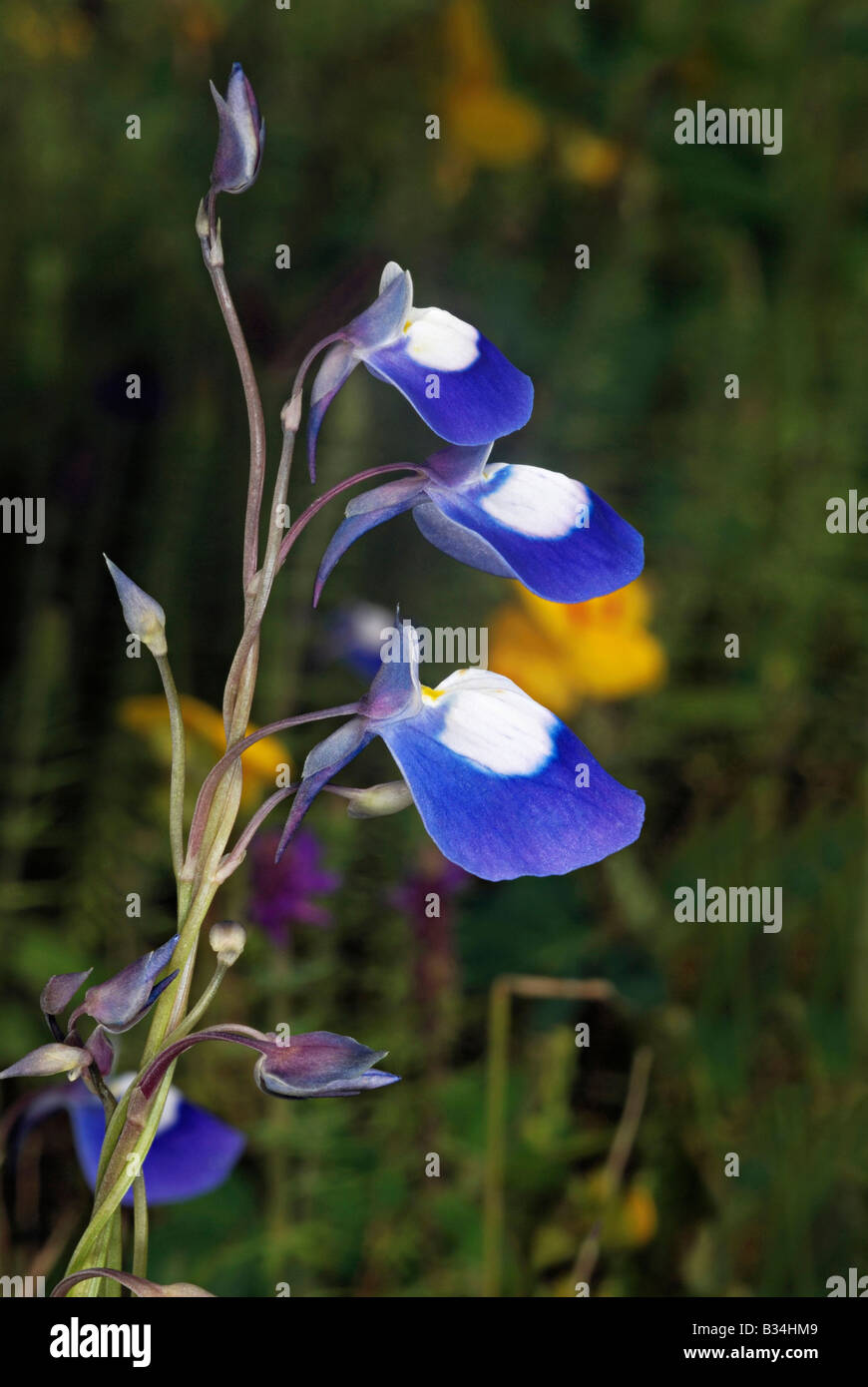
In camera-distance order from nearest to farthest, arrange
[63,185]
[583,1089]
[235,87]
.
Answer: [235,87], [583,1089], [63,185]

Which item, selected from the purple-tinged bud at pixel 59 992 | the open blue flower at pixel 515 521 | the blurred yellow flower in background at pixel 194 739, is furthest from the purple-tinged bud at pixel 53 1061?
the blurred yellow flower in background at pixel 194 739

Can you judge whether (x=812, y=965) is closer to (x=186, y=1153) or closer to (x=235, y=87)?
(x=186, y=1153)

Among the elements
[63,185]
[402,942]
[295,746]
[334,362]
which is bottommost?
[402,942]

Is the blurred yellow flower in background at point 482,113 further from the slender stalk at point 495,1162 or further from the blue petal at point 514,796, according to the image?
the blue petal at point 514,796

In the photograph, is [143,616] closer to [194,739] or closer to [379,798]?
[379,798]

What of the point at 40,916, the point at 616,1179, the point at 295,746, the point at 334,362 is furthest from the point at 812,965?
the point at 334,362

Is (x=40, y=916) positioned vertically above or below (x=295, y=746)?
below
